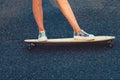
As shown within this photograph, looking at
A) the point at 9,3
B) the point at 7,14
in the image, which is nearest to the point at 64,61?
the point at 7,14

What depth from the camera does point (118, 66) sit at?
17.4 ft

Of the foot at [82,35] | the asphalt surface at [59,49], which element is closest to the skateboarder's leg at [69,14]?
the foot at [82,35]

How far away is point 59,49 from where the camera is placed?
597cm

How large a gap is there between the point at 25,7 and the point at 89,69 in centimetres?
308

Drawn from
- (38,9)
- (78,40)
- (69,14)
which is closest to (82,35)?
(78,40)

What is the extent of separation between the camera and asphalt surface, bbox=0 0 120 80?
5.29 meters

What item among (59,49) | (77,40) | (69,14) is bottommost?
(59,49)

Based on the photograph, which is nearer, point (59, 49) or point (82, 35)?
point (82, 35)

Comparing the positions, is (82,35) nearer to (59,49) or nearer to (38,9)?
(59,49)

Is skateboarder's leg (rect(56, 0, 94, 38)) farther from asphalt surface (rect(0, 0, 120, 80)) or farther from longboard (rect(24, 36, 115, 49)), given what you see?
asphalt surface (rect(0, 0, 120, 80))

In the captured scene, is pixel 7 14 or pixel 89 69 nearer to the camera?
pixel 89 69

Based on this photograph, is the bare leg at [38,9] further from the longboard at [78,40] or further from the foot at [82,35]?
the foot at [82,35]

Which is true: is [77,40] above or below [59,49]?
above

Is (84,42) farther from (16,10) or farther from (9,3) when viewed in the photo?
(9,3)
